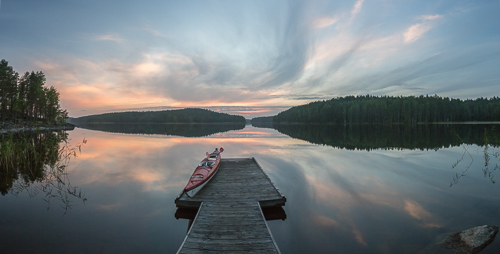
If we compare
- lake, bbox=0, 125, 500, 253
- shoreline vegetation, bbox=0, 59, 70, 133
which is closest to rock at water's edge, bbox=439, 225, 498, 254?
lake, bbox=0, 125, 500, 253

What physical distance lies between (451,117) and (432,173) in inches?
5039

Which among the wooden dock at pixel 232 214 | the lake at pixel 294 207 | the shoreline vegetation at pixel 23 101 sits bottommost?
the lake at pixel 294 207

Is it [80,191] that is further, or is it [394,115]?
[394,115]

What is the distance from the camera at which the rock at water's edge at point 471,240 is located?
22.2 feet

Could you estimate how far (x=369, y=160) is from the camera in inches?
860

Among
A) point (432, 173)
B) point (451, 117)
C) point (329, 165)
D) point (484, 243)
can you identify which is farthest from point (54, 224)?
point (451, 117)

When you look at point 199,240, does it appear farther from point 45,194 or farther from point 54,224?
point 45,194

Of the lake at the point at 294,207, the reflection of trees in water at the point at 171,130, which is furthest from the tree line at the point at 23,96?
the lake at the point at 294,207

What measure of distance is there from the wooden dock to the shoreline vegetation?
55149mm

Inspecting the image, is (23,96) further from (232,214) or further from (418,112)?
(418,112)

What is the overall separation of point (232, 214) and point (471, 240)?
7.84m

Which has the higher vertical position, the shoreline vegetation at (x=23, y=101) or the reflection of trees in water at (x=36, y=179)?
the shoreline vegetation at (x=23, y=101)

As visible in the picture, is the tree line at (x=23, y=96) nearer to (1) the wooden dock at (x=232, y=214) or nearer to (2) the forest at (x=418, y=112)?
(1) the wooden dock at (x=232, y=214)

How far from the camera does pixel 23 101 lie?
184 feet
